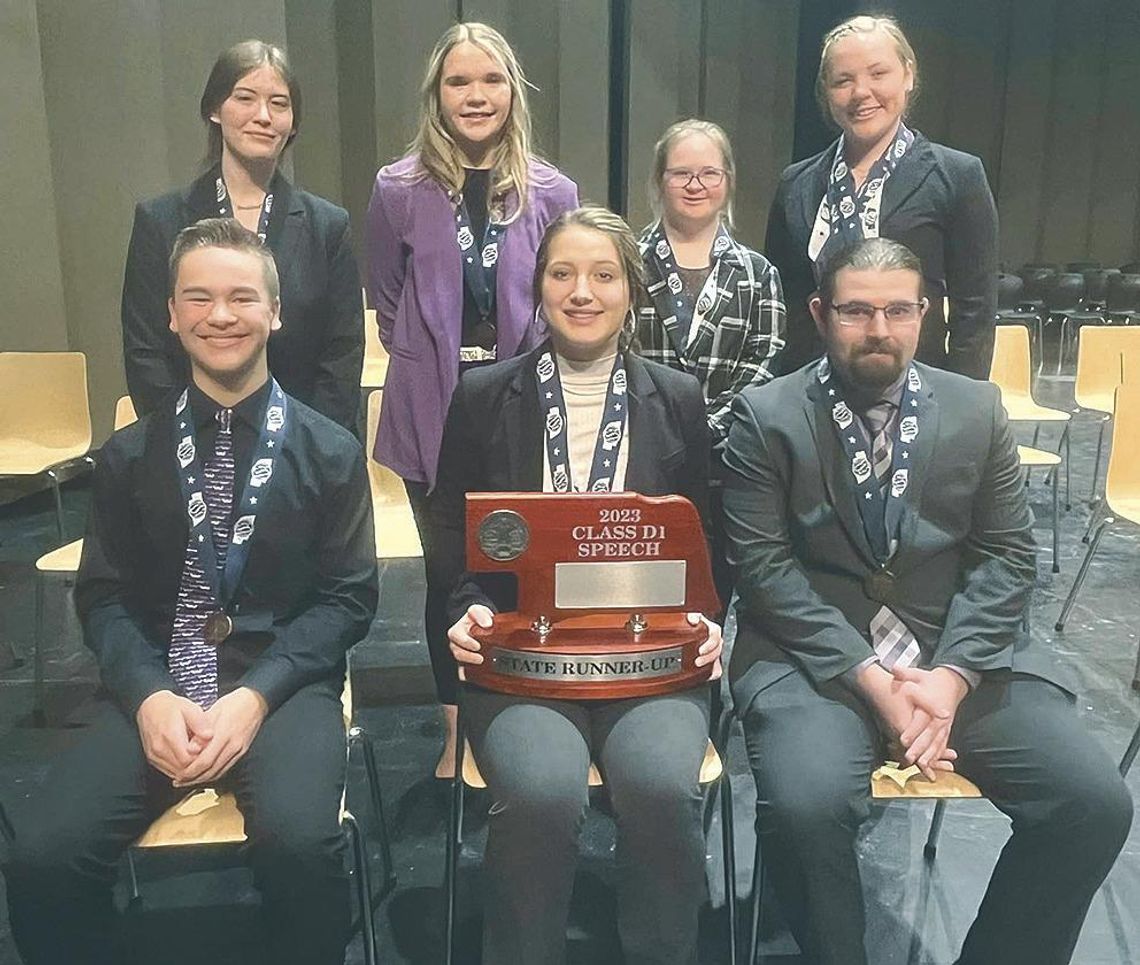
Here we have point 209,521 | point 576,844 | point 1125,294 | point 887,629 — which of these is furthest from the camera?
point 1125,294

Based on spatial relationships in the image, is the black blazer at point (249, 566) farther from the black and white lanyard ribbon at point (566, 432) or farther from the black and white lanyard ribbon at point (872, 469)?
the black and white lanyard ribbon at point (872, 469)

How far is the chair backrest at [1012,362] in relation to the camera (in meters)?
4.61

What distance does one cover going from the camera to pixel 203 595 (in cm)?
178

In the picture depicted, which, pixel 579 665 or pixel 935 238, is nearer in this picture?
pixel 579 665

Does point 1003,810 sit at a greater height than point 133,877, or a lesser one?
greater

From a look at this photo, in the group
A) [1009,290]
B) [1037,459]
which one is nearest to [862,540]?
[1037,459]

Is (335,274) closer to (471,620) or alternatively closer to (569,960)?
(471,620)

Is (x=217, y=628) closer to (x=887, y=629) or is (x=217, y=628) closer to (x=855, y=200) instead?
(x=887, y=629)

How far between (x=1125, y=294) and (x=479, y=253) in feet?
30.0

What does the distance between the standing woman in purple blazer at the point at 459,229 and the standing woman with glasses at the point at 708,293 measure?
0.25 meters

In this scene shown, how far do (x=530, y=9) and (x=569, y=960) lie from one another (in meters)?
7.01

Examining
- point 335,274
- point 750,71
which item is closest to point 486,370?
point 335,274

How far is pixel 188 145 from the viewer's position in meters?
5.20

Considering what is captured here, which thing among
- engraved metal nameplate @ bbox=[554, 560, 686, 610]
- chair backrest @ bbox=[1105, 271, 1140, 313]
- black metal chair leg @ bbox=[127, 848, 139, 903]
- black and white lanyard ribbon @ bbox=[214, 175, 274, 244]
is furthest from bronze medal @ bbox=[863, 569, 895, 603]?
chair backrest @ bbox=[1105, 271, 1140, 313]
